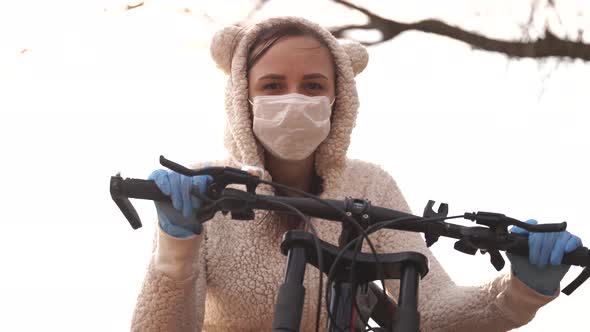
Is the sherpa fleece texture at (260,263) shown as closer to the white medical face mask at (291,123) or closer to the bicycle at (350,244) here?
the white medical face mask at (291,123)

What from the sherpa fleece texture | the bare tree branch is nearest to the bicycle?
the sherpa fleece texture

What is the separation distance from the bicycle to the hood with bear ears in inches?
27.1

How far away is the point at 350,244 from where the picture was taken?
1.46 m

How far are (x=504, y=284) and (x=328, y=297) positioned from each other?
2.41 feet

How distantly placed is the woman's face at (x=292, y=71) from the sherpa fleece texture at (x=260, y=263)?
4cm

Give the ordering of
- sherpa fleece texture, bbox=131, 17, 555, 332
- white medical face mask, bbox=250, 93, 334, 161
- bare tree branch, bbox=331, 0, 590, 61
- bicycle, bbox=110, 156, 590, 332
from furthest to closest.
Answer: bare tree branch, bbox=331, 0, 590, 61 < white medical face mask, bbox=250, 93, 334, 161 < sherpa fleece texture, bbox=131, 17, 555, 332 < bicycle, bbox=110, 156, 590, 332

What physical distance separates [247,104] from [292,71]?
14cm

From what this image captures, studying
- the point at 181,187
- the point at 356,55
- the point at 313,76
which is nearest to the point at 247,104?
the point at 313,76

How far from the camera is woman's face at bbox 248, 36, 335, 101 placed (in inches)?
88.2

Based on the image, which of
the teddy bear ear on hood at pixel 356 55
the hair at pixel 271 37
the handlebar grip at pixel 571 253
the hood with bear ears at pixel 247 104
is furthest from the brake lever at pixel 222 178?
the teddy bear ear on hood at pixel 356 55

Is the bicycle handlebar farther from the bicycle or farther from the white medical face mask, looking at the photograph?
the white medical face mask

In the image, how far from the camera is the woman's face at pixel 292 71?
2.24m

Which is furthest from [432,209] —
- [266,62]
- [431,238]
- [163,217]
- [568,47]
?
[568,47]

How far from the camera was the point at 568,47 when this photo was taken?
10.8 feet
